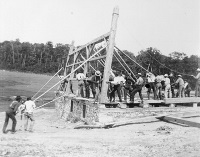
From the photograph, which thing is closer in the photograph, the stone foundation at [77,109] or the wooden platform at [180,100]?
the stone foundation at [77,109]

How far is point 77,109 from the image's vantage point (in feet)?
49.5

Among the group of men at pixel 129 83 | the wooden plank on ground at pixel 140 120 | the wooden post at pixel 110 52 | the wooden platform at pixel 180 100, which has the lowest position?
the wooden plank on ground at pixel 140 120

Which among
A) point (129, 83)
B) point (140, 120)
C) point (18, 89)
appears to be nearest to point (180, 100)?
point (129, 83)

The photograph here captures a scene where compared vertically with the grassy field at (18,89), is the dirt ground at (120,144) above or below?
below

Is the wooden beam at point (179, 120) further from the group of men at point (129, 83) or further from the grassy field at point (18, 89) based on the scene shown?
the grassy field at point (18, 89)

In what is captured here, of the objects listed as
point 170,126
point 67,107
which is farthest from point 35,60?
point 170,126

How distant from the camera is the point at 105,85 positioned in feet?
42.2

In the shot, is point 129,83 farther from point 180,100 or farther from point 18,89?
point 18,89

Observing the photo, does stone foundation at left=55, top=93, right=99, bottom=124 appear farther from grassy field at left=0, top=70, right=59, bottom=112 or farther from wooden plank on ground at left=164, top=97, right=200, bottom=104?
grassy field at left=0, top=70, right=59, bottom=112

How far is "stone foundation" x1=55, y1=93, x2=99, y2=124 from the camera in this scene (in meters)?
12.5

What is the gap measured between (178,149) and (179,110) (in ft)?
19.4

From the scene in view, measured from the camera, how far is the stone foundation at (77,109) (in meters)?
12.5

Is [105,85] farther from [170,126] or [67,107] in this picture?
[67,107]

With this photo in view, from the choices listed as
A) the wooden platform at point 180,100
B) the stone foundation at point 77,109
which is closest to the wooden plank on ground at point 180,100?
the wooden platform at point 180,100
